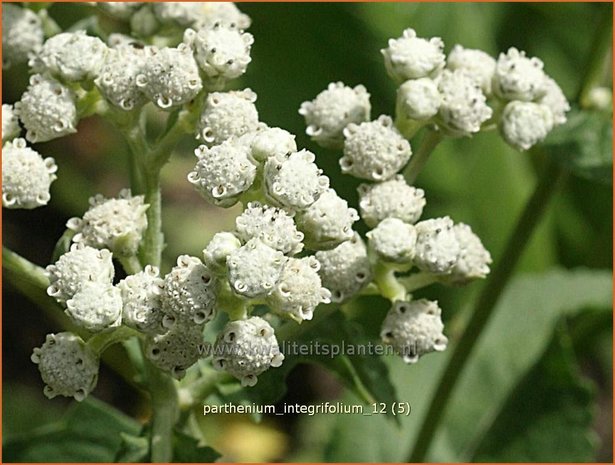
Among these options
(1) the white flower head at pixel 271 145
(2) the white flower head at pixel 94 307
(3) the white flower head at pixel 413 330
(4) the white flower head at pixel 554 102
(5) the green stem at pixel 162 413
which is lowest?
(5) the green stem at pixel 162 413

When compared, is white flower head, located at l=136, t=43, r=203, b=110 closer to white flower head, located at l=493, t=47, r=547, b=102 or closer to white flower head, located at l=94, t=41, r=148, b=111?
white flower head, located at l=94, t=41, r=148, b=111

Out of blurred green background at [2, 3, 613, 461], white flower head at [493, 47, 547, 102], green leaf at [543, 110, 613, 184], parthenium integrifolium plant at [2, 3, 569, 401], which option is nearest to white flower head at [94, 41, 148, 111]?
parthenium integrifolium plant at [2, 3, 569, 401]

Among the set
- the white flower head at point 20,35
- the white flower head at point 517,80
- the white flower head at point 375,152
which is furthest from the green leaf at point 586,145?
the white flower head at point 20,35

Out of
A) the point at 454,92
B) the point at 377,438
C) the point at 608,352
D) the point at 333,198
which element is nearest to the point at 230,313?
the point at 333,198

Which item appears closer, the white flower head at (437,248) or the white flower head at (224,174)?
the white flower head at (224,174)

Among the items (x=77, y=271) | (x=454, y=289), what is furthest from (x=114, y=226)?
(x=454, y=289)

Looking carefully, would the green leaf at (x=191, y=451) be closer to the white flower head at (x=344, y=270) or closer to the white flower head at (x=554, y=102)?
the white flower head at (x=344, y=270)

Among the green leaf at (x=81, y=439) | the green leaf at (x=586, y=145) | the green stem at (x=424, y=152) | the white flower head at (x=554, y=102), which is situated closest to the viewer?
the green stem at (x=424, y=152)
